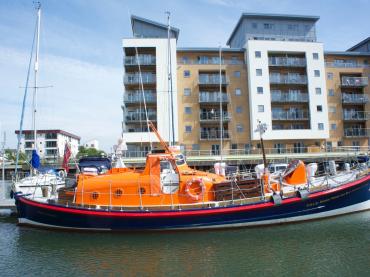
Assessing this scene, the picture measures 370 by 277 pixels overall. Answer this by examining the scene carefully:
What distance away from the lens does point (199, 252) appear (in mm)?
11727

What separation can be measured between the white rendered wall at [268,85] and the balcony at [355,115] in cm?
379

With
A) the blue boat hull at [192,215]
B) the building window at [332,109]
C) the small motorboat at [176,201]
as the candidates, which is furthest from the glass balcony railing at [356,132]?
the blue boat hull at [192,215]

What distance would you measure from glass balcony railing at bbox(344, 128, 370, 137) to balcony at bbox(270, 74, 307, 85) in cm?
884

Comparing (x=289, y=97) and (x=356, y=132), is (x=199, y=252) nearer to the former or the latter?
(x=289, y=97)

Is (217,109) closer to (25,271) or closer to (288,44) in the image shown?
(288,44)

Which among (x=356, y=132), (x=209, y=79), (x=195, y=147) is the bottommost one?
(x=195, y=147)

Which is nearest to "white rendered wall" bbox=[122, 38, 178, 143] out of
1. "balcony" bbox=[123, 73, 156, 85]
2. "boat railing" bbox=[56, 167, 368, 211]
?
"balcony" bbox=[123, 73, 156, 85]

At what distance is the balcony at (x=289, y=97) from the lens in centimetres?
4305

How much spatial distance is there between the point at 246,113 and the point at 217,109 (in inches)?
148

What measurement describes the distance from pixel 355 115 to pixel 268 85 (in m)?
12.9

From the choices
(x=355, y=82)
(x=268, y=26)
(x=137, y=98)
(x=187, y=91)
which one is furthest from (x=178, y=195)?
(x=268, y=26)

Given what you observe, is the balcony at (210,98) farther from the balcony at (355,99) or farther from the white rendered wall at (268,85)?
the balcony at (355,99)

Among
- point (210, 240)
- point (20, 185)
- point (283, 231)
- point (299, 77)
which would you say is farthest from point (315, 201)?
A: point (299, 77)

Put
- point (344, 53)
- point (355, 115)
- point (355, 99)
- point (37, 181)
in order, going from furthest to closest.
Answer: point (344, 53) < point (355, 115) < point (355, 99) < point (37, 181)
